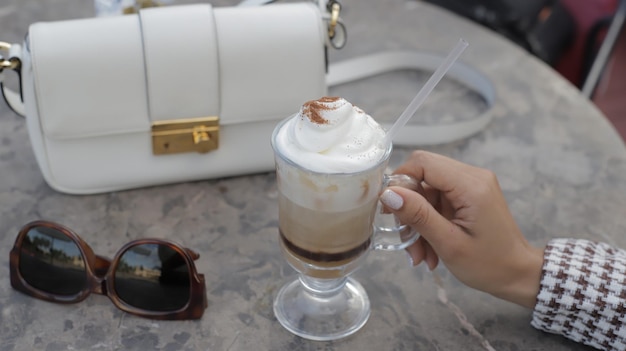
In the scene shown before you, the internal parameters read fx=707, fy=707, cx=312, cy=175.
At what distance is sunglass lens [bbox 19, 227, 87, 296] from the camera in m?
0.94

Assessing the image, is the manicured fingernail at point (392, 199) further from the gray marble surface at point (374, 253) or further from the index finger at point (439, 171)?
the gray marble surface at point (374, 253)

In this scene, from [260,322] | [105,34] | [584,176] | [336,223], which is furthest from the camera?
[584,176]

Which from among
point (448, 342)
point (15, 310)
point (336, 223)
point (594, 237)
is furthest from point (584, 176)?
point (15, 310)

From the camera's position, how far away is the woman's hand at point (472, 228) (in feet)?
2.82

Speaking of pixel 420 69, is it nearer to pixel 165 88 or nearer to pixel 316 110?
pixel 165 88

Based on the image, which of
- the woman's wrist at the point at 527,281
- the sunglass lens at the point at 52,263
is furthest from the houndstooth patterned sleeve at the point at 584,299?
the sunglass lens at the point at 52,263

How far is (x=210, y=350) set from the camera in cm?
89

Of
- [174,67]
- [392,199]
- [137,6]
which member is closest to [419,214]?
[392,199]

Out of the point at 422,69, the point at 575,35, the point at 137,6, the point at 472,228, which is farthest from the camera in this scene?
the point at 575,35

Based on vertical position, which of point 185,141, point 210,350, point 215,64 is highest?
point 215,64

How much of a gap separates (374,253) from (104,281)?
40 centimetres

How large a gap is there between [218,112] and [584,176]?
2.18 ft

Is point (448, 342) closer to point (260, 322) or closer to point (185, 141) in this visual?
point (260, 322)

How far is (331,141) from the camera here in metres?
0.79
